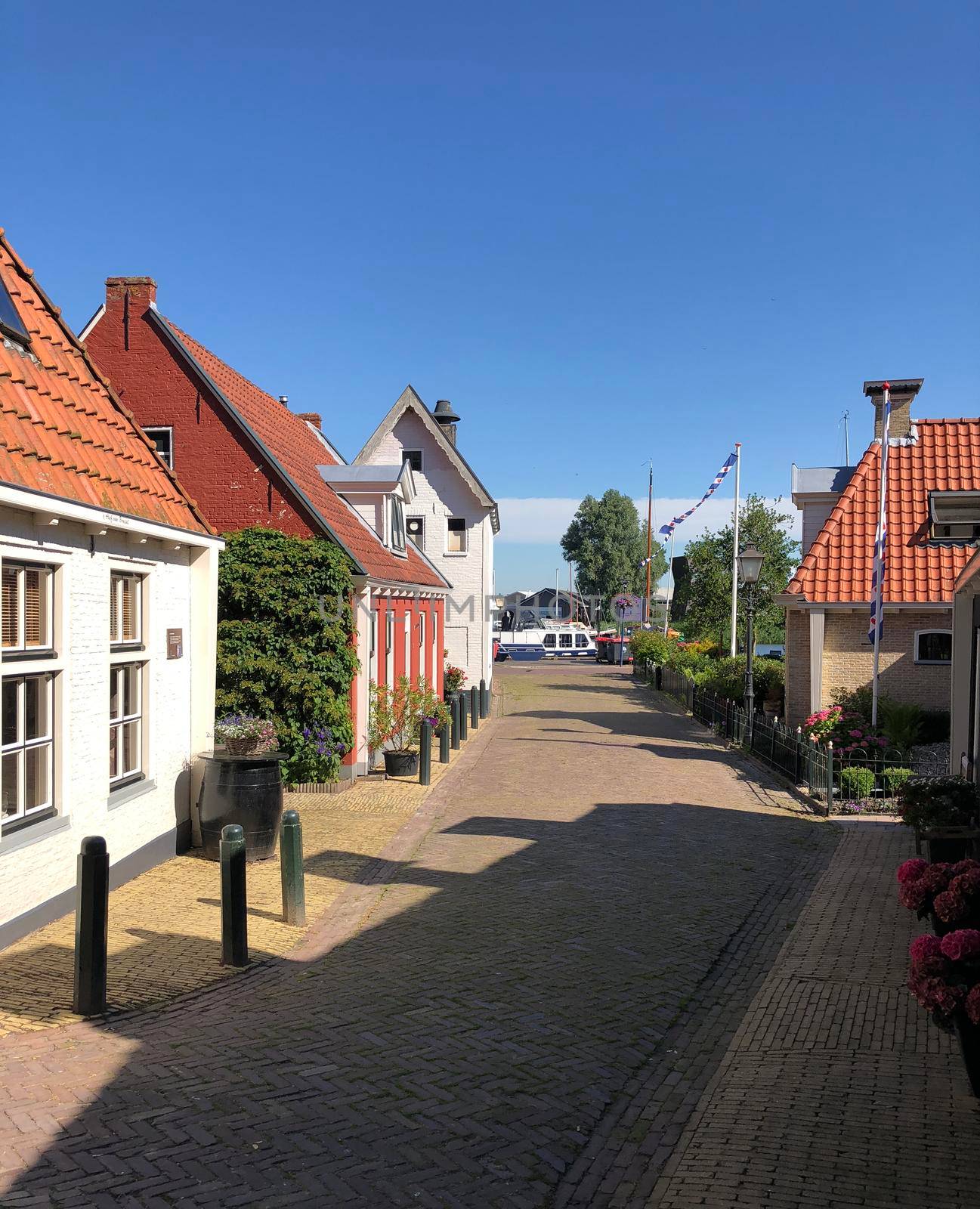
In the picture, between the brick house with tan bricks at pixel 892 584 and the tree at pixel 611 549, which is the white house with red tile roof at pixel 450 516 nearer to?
the brick house with tan bricks at pixel 892 584

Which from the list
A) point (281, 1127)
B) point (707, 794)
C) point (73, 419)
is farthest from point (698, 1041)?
point (707, 794)

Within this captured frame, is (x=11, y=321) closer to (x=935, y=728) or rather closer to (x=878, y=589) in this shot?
(x=878, y=589)

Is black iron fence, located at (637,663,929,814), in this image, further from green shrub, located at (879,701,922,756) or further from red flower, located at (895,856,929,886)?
red flower, located at (895,856,929,886)

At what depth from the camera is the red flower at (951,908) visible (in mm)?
5305

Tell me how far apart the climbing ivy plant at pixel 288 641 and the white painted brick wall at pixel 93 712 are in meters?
3.09

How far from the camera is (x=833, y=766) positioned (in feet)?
45.7

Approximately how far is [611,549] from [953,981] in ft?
325

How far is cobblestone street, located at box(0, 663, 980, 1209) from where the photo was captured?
4305 mm

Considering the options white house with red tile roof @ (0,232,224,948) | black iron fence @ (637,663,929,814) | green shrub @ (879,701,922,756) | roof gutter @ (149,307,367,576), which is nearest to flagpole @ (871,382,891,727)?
green shrub @ (879,701,922,756)

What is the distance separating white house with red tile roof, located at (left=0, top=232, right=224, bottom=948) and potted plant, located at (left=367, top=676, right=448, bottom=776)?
4.92 metres

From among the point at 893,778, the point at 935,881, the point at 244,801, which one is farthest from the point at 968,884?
the point at 893,778

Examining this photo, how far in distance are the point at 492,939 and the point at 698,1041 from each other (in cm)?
205

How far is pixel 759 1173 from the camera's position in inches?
169

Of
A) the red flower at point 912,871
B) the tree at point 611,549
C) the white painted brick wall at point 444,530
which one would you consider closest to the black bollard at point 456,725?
the white painted brick wall at point 444,530
